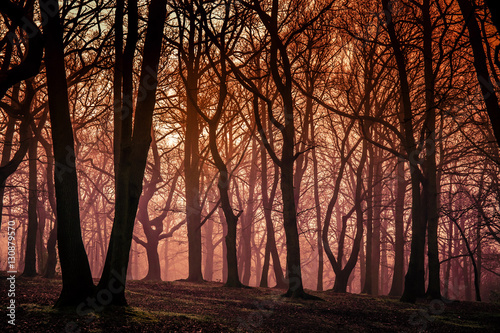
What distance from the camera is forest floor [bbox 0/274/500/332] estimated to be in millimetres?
6039

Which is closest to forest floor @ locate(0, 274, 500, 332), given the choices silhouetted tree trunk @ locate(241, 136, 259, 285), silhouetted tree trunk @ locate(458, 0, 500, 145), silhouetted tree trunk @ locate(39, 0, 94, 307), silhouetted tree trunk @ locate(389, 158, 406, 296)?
silhouetted tree trunk @ locate(39, 0, 94, 307)

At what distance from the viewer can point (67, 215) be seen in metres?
7.07

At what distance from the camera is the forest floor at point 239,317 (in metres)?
6.04

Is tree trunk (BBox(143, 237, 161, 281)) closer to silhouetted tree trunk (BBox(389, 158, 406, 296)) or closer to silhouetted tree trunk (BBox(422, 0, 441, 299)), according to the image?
silhouetted tree trunk (BBox(389, 158, 406, 296))

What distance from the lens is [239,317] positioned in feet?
26.8

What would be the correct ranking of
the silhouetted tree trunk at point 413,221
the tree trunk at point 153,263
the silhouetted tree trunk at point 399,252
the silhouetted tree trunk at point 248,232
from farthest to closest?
the silhouetted tree trunk at point 248,232, the tree trunk at point 153,263, the silhouetted tree trunk at point 399,252, the silhouetted tree trunk at point 413,221


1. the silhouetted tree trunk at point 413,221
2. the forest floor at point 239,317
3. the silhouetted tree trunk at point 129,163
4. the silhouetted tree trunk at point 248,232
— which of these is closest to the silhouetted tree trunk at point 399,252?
the silhouetted tree trunk at point 413,221

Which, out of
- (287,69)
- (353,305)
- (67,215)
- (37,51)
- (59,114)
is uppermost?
(287,69)

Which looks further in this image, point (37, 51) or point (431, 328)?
point (431, 328)

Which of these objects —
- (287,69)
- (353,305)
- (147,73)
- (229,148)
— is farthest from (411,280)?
(229,148)

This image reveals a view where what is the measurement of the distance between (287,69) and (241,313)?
23.2 ft

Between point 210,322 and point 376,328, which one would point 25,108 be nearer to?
point 210,322

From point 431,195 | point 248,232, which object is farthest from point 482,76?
point 248,232

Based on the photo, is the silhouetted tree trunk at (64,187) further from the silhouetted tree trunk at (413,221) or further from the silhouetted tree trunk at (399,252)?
the silhouetted tree trunk at (399,252)
